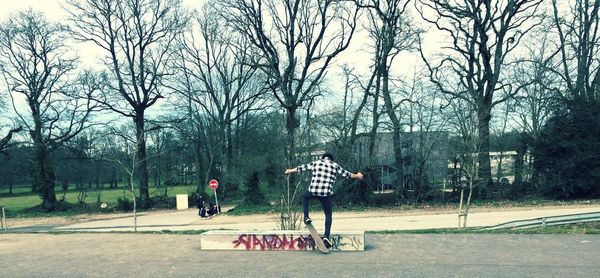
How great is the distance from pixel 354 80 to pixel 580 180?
52.4ft

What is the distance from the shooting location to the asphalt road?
738 cm

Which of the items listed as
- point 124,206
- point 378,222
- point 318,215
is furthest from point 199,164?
point 378,222

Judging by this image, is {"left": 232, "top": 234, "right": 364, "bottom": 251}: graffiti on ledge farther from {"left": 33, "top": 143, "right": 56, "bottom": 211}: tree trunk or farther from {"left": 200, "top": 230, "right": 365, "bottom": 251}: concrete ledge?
{"left": 33, "top": 143, "right": 56, "bottom": 211}: tree trunk

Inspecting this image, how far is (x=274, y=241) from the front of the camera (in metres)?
9.37

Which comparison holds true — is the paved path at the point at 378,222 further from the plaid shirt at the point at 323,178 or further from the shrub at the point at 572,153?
the plaid shirt at the point at 323,178

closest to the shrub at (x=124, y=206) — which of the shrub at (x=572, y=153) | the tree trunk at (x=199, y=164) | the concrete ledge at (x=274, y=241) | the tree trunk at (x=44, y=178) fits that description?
the tree trunk at (x=44, y=178)

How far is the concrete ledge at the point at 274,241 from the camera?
29.7ft

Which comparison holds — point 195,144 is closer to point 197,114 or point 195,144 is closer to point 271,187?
point 197,114

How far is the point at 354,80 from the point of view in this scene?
37.3 metres

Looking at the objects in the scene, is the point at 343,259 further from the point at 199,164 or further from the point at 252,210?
the point at 199,164

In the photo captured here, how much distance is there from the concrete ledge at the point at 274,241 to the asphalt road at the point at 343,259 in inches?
8.5

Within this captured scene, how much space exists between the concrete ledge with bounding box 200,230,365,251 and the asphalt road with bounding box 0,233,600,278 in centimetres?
22

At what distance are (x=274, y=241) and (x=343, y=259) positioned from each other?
5.22ft

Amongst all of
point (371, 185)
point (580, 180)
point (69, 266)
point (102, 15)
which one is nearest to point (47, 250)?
point (69, 266)
